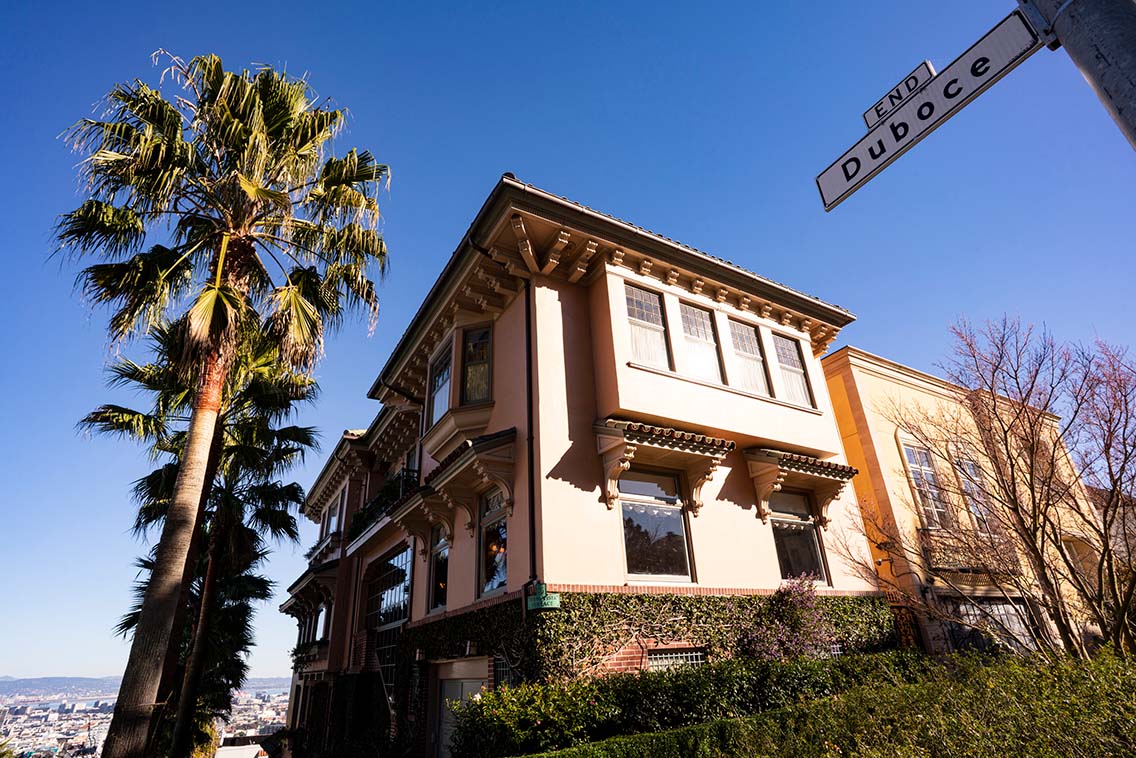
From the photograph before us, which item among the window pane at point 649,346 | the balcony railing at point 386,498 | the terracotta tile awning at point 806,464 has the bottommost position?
the terracotta tile awning at point 806,464

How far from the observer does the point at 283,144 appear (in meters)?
9.82

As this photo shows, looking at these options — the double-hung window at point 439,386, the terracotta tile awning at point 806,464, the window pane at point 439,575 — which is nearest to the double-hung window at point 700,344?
the terracotta tile awning at point 806,464

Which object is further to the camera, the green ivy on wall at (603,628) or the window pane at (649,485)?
the window pane at (649,485)

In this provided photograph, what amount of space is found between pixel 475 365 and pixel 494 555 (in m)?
4.26

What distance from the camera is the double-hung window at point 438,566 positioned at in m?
13.2

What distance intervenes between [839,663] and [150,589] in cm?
1100

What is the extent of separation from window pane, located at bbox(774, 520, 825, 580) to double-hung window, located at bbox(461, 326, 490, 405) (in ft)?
23.9

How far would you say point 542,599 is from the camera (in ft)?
28.5

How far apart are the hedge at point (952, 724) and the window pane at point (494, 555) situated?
429cm

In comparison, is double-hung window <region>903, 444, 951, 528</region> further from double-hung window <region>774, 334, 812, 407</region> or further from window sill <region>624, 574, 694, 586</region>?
window sill <region>624, 574, 694, 586</region>

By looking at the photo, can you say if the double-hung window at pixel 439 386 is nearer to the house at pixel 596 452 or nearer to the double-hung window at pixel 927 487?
the house at pixel 596 452

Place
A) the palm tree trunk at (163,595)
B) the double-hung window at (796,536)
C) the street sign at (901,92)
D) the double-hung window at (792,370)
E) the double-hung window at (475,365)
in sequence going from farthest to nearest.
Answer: the double-hung window at (792,370), the double-hung window at (475,365), the double-hung window at (796,536), the palm tree trunk at (163,595), the street sign at (901,92)

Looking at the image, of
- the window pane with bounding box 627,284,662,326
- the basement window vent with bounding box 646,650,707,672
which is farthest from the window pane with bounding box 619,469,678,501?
the window pane with bounding box 627,284,662,326

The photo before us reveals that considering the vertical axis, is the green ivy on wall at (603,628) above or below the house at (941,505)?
below
